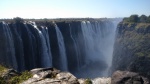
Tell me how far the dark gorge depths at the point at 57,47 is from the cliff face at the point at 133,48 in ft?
19.8

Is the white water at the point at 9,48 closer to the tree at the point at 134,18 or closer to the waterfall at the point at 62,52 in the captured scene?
the waterfall at the point at 62,52

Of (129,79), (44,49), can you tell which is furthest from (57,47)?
(129,79)

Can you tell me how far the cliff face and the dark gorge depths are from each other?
238 inches

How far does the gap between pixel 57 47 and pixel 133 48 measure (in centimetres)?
2485

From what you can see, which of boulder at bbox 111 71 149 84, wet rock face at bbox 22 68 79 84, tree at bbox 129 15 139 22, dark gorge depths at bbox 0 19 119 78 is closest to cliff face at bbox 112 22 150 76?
tree at bbox 129 15 139 22

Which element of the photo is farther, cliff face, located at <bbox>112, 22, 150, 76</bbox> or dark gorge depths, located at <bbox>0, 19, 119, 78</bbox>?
cliff face, located at <bbox>112, 22, 150, 76</bbox>

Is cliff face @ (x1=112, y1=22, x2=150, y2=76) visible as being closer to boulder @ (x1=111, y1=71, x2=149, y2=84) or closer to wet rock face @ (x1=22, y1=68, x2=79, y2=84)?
boulder @ (x1=111, y1=71, x2=149, y2=84)

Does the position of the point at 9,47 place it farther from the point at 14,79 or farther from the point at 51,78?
the point at 51,78

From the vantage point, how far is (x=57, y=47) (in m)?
53.5

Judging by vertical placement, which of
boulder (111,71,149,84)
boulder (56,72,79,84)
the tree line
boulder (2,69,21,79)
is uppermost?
boulder (2,69,21,79)

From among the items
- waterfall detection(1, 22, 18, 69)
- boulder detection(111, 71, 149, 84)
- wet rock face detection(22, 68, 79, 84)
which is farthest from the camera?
waterfall detection(1, 22, 18, 69)

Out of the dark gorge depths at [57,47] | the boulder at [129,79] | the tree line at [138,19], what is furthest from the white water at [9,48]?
the tree line at [138,19]

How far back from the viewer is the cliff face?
61000 mm

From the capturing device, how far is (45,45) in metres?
46.8
